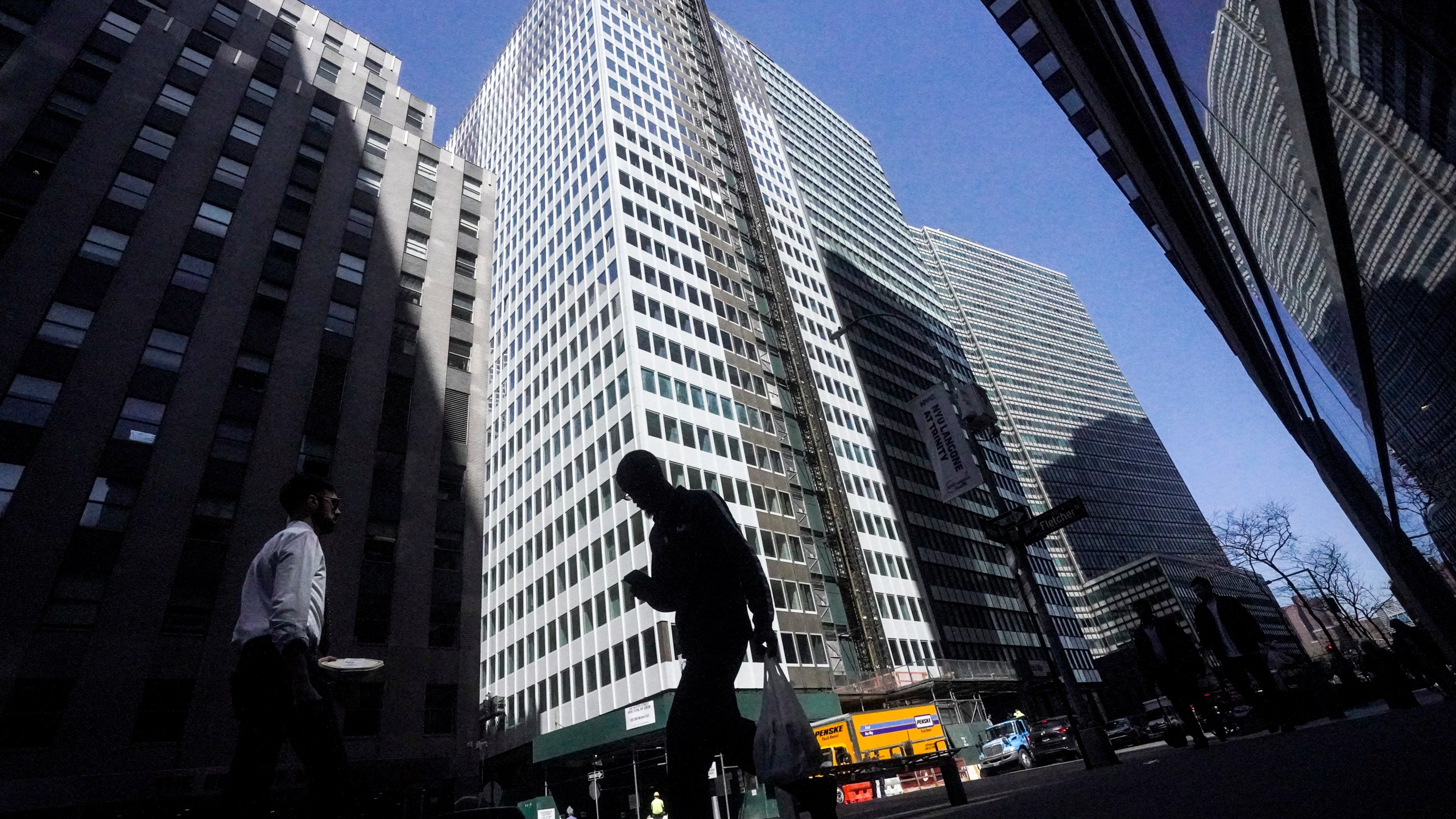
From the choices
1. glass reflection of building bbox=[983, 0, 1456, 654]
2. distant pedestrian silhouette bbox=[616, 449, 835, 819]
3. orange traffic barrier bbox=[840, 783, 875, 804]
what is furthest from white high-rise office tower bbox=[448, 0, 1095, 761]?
distant pedestrian silhouette bbox=[616, 449, 835, 819]

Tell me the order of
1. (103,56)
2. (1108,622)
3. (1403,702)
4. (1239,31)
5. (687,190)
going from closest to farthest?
(1239,31) → (1403,702) → (103,56) → (687,190) → (1108,622)

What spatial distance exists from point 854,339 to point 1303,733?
208 feet

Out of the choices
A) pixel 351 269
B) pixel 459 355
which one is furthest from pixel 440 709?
pixel 351 269

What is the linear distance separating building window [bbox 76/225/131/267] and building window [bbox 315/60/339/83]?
1740 cm

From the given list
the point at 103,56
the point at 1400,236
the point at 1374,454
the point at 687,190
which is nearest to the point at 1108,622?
the point at 687,190

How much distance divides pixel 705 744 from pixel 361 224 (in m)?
36.9

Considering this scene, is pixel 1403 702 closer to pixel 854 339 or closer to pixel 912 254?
pixel 854 339

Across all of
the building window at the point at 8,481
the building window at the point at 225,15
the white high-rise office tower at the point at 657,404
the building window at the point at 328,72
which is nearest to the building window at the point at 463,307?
the white high-rise office tower at the point at 657,404

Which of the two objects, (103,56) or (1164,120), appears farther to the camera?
(103,56)

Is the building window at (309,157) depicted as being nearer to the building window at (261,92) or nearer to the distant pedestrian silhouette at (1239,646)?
the building window at (261,92)

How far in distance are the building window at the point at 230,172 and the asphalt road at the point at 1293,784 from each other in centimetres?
3704

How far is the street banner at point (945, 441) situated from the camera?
1442 centimetres

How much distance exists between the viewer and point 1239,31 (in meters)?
3.91

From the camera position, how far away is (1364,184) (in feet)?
18.4
